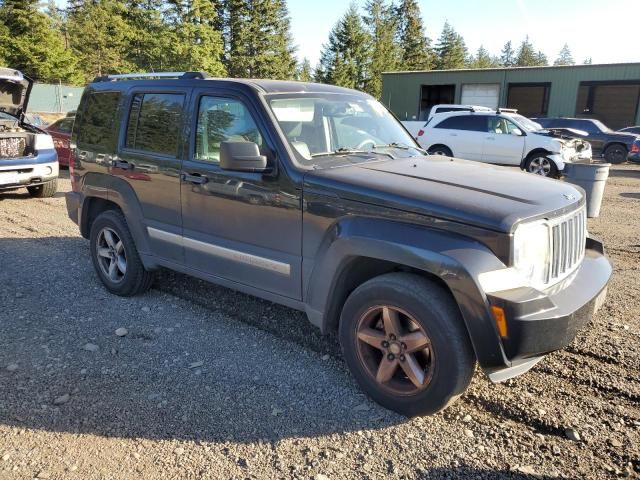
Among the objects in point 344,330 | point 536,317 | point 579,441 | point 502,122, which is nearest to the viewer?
point 536,317

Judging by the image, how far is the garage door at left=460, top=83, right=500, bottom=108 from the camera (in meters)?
31.0

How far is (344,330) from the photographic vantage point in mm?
3307

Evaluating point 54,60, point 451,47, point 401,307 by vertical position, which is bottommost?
point 401,307

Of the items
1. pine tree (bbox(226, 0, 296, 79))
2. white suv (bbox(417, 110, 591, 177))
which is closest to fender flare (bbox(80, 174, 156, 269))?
white suv (bbox(417, 110, 591, 177))

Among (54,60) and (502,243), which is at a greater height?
(54,60)

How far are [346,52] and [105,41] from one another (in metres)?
22.9

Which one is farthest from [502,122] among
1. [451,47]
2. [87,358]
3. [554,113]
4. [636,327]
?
[451,47]

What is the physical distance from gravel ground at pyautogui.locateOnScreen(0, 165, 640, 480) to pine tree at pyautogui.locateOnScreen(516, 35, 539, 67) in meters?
127

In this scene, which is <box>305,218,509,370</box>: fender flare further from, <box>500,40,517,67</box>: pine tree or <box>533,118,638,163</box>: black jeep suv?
<box>500,40,517,67</box>: pine tree

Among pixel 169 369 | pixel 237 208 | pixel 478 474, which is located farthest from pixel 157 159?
pixel 478 474

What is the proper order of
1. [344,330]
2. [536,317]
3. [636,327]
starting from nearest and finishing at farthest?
[536,317] < [344,330] < [636,327]

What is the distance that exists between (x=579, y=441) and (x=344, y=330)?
4.81ft

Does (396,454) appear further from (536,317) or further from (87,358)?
(87,358)

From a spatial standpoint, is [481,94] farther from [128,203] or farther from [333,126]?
[128,203]
